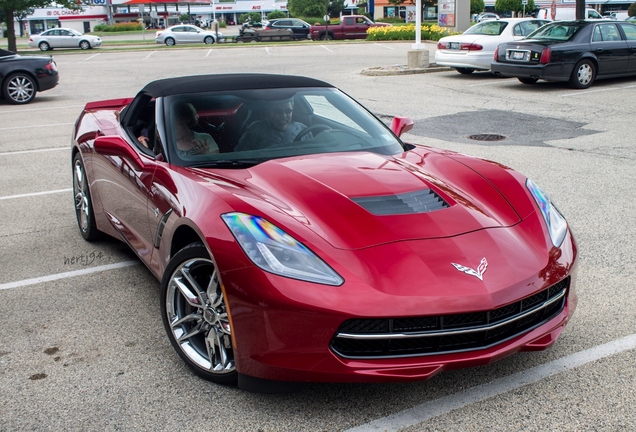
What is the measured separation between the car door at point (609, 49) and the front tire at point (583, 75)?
0.69ft

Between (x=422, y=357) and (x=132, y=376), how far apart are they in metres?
1.48

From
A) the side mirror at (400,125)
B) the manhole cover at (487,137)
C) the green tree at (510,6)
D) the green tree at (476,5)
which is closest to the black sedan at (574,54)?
the manhole cover at (487,137)

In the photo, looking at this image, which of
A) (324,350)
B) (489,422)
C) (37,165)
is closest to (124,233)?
(324,350)

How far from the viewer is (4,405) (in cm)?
327

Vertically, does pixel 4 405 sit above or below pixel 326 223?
below

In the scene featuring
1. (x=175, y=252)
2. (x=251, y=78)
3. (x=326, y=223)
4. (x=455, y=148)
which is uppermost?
(x=251, y=78)

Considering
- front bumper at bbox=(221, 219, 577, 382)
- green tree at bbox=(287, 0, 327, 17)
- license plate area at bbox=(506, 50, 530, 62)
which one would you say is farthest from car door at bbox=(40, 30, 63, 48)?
front bumper at bbox=(221, 219, 577, 382)

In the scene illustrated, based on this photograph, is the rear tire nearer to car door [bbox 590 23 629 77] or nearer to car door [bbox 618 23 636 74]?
car door [bbox 590 23 629 77]

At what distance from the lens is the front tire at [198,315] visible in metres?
3.28

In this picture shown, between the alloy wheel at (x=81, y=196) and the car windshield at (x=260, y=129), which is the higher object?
the car windshield at (x=260, y=129)

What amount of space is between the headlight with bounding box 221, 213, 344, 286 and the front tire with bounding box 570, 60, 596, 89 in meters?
13.4

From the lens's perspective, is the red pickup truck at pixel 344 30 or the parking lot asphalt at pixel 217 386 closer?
the parking lot asphalt at pixel 217 386

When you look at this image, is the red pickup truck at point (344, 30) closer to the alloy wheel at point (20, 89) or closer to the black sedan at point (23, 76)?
the black sedan at point (23, 76)

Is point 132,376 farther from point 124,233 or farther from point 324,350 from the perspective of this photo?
point 124,233
